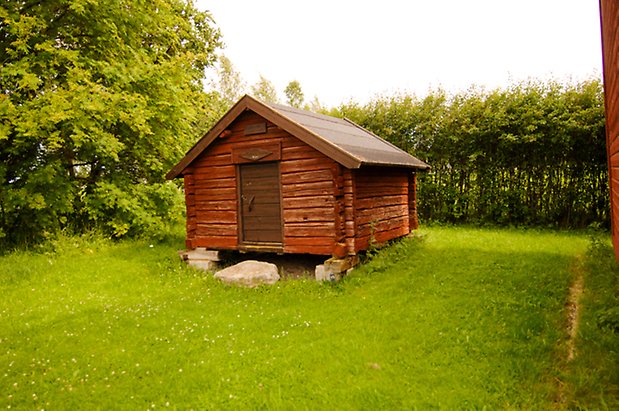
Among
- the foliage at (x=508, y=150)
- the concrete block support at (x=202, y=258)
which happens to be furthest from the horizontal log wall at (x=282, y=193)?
the foliage at (x=508, y=150)

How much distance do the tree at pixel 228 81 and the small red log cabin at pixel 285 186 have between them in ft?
A: 107

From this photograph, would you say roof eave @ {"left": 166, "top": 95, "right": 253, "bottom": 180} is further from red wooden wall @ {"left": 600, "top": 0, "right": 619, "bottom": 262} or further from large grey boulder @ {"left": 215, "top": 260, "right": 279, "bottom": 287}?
red wooden wall @ {"left": 600, "top": 0, "right": 619, "bottom": 262}

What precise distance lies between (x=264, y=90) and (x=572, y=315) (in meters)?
43.1

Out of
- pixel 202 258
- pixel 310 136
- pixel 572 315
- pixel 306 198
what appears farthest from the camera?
pixel 202 258

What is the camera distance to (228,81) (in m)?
42.7

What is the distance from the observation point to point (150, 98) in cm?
1316

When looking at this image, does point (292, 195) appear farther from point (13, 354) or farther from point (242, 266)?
point (13, 354)

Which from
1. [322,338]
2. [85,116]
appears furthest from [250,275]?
[85,116]

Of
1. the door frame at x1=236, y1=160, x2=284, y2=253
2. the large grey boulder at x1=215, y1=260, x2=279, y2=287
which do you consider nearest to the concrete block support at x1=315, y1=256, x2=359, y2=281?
the large grey boulder at x1=215, y1=260, x2=279, y2=287

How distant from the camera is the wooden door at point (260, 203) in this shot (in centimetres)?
975

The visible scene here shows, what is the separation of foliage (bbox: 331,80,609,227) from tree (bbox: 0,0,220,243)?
8800mm

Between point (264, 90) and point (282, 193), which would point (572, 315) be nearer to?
point (282, 193)

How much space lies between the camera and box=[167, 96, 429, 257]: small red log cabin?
891cm

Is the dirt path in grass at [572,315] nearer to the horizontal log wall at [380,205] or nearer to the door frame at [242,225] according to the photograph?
the horizontal log wall at [380,205]
